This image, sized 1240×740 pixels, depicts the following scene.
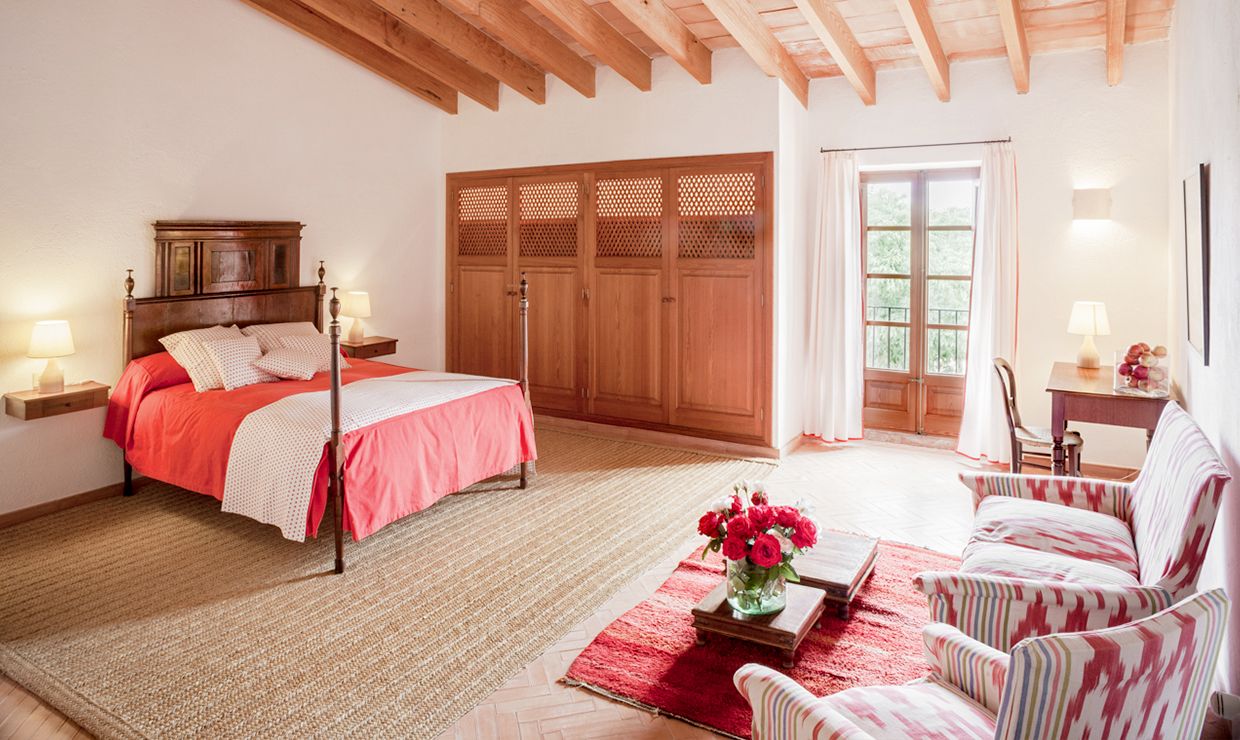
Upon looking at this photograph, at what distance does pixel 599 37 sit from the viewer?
16.4 feet

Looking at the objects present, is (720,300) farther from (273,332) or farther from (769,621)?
(769,621)

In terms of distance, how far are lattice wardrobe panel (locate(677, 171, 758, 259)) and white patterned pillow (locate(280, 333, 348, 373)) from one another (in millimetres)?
2570

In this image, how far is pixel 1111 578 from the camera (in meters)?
2.31

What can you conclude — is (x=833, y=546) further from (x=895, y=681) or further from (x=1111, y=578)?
(x=1111, y=578)

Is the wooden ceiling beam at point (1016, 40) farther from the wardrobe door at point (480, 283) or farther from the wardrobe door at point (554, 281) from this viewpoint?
the wardrobe door at point (480, 283)

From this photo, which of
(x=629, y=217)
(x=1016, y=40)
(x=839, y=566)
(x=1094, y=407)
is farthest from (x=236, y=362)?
(x=1016, y=40)

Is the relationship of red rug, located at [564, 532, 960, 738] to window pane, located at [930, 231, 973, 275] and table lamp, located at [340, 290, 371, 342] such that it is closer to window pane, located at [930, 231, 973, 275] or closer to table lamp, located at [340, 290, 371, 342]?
window pane, located at [930, 231, 973, 275]

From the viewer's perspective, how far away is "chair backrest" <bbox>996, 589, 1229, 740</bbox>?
49.5 inches

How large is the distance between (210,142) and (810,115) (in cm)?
417

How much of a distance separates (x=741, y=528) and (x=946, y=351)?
3.89 m

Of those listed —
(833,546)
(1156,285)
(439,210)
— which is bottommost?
(833,546)

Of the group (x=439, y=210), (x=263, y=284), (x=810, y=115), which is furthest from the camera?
(x=439, y=210)

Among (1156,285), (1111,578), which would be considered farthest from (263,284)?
(1156,285)

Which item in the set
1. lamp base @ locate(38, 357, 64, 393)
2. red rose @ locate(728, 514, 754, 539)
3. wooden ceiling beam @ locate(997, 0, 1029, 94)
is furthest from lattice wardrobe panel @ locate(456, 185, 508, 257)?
red rose @ locate(728, 514, 754, 539)
